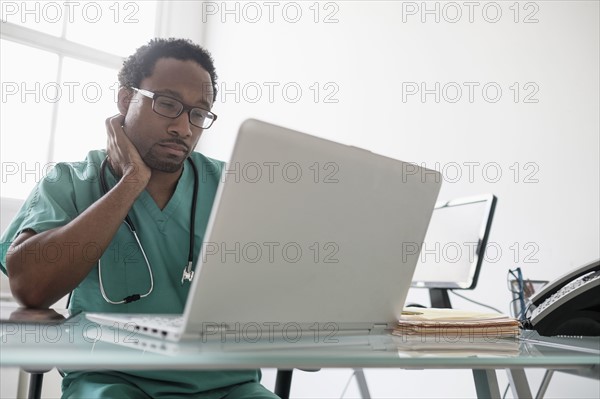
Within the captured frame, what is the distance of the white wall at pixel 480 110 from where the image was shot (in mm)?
1831

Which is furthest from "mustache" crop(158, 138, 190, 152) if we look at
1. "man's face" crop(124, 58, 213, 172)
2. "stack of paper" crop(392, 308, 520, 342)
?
"stack of paper" crop(392, 308, 520, 342)

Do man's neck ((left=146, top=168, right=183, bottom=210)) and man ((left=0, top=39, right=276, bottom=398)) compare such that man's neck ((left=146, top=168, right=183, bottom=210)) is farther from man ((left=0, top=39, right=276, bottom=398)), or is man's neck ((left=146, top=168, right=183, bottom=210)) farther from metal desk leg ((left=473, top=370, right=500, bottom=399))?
metal desk leg ((left=473, top=370, right=500, bottom=399))

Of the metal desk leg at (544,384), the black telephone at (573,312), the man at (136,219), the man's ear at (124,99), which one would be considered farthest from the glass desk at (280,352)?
the metal desk leg at (544,384)

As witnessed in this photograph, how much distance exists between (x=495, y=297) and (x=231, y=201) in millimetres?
1579

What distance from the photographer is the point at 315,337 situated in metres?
0.75

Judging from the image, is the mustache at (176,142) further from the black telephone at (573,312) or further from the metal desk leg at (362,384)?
the metal desk leg at (362,384)

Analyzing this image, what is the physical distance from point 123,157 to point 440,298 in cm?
105

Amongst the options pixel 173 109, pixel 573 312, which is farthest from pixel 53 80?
pixel 573 312

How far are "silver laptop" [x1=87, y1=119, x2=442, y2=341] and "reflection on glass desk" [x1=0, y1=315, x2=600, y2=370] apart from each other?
3cm

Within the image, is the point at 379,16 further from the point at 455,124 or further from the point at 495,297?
the point at 495,297

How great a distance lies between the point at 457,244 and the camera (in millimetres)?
1729

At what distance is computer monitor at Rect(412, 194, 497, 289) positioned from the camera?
1.62 m

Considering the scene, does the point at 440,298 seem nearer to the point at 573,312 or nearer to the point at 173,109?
the point at 573,312

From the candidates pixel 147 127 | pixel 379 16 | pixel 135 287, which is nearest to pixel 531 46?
pixel 379 16
